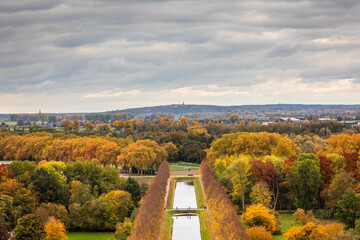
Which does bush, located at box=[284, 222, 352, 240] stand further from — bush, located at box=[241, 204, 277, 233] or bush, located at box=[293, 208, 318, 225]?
bush, located at box=[241, 204, 277, 233]

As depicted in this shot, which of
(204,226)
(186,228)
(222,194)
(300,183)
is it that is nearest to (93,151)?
(186,228)

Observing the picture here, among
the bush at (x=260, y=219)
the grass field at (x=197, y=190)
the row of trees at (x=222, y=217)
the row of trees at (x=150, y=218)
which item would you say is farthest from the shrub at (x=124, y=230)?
the grass field at (x=197, y=190)

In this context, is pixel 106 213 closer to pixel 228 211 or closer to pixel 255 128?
pixel 228 211

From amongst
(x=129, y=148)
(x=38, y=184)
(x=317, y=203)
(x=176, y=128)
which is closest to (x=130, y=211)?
(x=38, y=184)

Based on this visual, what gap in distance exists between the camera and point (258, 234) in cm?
4031

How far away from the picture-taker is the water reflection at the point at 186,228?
49.6 meters

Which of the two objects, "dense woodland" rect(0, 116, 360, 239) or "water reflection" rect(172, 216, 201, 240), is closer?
"dense woodland" rect(0, 116, 360, 239)

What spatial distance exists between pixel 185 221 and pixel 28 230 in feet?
72.8

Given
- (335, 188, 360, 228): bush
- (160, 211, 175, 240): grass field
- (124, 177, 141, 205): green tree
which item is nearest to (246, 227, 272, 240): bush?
(335, 188, 360, 228): bush

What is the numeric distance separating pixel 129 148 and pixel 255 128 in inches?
3253

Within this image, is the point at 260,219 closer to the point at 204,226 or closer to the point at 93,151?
the point at 204,226

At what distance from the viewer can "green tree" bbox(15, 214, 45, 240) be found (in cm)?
4306

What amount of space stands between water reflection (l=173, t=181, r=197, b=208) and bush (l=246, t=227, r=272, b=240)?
2254 cm

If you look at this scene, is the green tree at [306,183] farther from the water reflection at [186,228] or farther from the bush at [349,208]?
the water reflection at [186,228]
